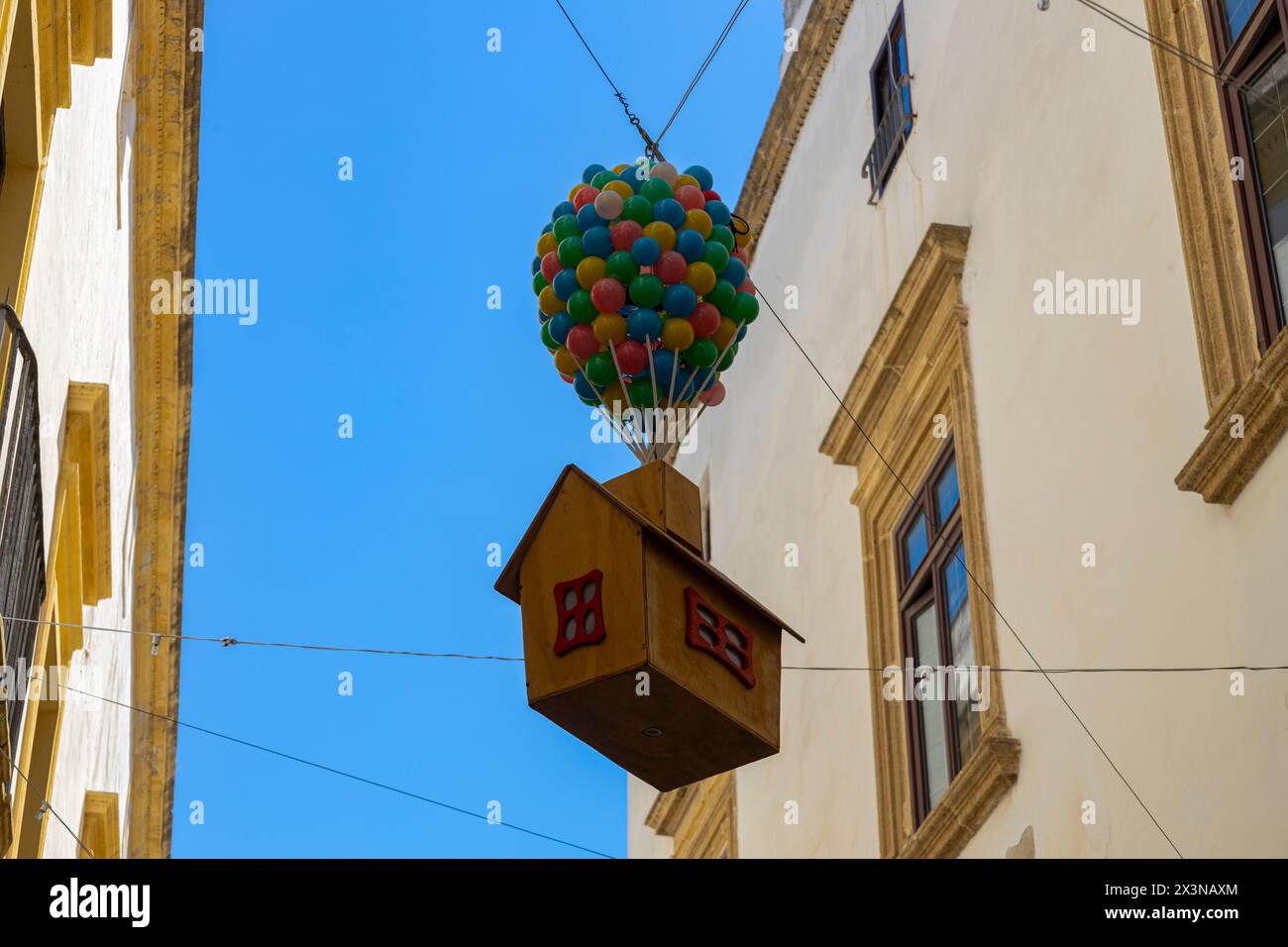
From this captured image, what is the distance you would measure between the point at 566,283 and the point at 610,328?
27 centimetres

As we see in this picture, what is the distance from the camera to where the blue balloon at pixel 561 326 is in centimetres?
701

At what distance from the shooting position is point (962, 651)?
10.5 meters

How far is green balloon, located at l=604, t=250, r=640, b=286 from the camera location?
22.3ft

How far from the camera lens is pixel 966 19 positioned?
11438mm

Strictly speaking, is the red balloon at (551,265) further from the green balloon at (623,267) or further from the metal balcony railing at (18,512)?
the metal balcony railing at (18,512)

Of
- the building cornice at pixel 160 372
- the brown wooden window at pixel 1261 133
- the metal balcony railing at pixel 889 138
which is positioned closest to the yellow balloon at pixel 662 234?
the brown wooden window at pixel 1261 133

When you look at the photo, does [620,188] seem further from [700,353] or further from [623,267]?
[700,353]

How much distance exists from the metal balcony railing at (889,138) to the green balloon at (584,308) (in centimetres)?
577

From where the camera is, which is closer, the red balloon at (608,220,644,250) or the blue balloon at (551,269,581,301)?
the red balloon at (608,220,644,250)

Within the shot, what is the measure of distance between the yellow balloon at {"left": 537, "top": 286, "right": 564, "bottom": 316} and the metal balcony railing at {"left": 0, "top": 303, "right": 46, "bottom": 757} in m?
A: 1.67

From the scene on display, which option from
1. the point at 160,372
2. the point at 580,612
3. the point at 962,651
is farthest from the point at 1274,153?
the point at 160,372

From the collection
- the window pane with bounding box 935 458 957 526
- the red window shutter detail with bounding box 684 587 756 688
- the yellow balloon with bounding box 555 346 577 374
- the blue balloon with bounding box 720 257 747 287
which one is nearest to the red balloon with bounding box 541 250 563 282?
the yellow balloon with bounding box 555 346 577 374

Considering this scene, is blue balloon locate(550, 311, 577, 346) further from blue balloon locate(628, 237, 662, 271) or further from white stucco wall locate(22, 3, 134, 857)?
white stucco wall locate(22, 3, 134, 857)
